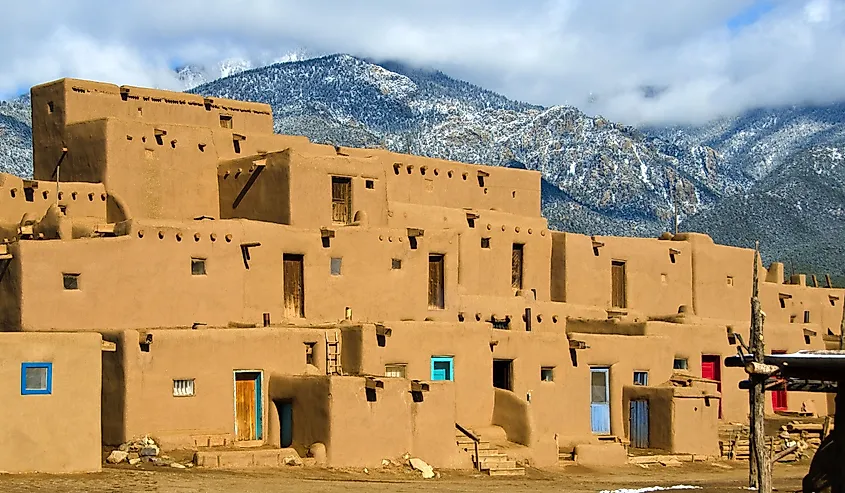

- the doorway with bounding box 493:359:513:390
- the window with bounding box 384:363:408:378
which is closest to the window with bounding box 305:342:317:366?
the window with bounding box 384:363:408:378

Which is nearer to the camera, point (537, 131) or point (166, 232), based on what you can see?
point (166, 232)

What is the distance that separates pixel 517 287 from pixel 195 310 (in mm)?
12114

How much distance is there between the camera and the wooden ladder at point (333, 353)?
32.8 meters

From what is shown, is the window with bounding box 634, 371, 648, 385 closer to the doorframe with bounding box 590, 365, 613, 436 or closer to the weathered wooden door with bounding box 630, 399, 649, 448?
the weathered wooden door with bounding box 630, 399, 649, 448

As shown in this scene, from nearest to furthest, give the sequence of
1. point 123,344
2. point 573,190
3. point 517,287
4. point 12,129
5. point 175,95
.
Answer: point 123,344, point 175,95, point 517,287, point 12,129, point 573,190

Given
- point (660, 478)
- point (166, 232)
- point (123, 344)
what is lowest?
point (660, 478)

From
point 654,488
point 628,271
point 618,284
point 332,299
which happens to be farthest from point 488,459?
point 628,271

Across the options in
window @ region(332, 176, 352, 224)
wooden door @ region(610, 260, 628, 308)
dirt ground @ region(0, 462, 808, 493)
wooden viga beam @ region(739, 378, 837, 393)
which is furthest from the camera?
wooden door @ region(610, 260, 628, 308)

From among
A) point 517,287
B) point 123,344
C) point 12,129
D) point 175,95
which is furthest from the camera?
point 12,129

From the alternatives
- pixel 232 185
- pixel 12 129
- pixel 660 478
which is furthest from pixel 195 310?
pixel 12 129

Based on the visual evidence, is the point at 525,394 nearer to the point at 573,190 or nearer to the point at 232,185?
the point at 232,185

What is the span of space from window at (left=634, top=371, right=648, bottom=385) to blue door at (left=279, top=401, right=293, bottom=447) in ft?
36.4

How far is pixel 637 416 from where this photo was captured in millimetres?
38094

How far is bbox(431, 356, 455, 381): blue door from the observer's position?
112ft
